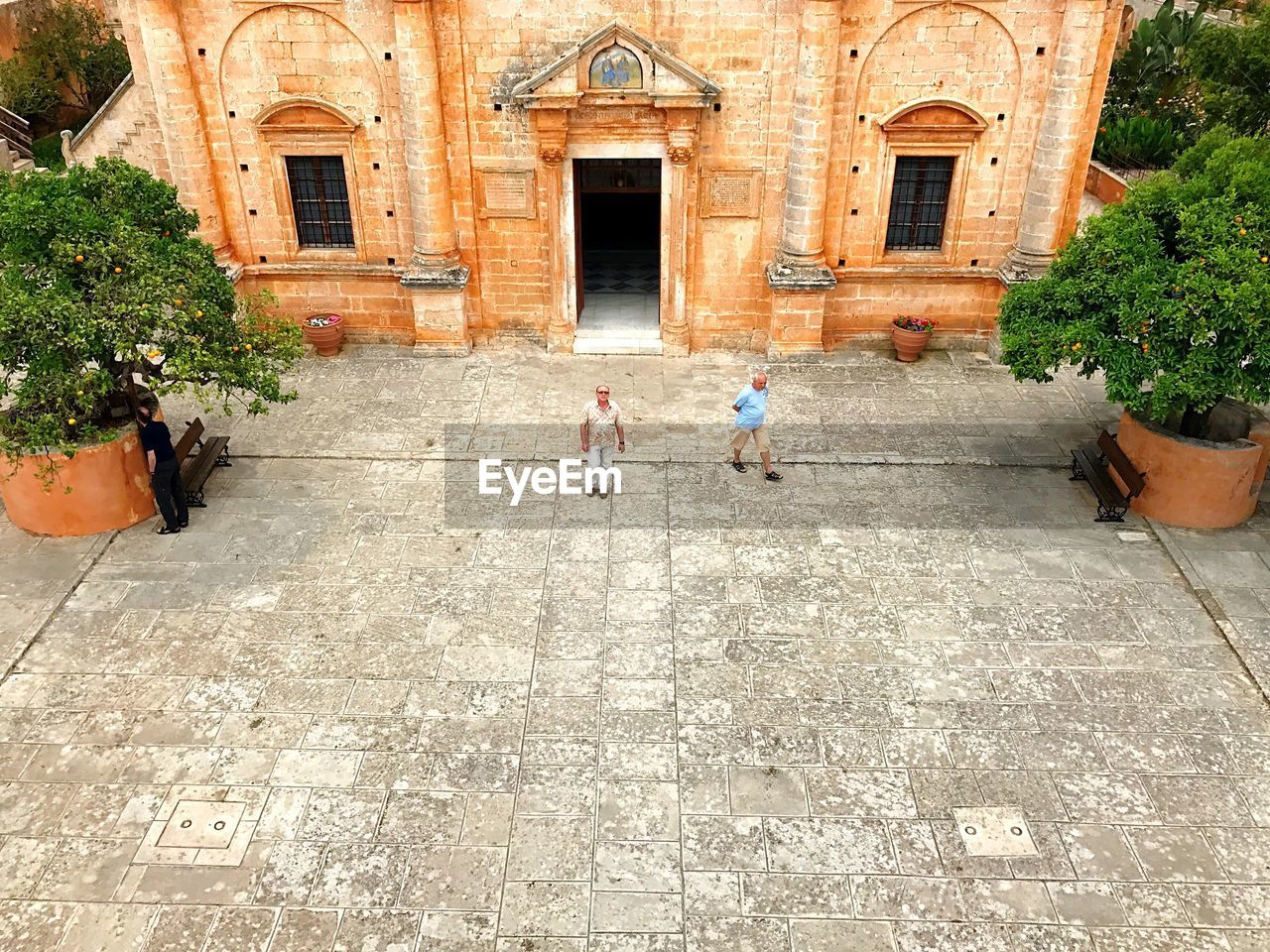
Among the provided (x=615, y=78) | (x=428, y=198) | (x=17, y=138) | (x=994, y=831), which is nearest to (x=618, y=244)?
(x=428, y=198)

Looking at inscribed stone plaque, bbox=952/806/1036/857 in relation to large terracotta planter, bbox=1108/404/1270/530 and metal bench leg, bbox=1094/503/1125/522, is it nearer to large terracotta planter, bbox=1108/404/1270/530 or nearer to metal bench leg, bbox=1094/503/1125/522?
metal bench leg, bbox=1094/503/1125/522

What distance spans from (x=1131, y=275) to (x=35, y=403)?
Result: 12.4 meters

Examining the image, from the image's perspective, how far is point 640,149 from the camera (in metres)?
14.8

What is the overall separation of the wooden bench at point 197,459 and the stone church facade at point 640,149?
422cm

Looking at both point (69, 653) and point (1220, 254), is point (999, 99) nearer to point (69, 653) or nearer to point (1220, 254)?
point (1220, 254)

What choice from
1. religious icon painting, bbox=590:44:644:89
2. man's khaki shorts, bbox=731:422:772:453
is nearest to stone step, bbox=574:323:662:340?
religious icon painting, bbox=590:44:644:89

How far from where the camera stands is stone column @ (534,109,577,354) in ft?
47.4

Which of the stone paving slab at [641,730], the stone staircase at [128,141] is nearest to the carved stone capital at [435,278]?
the stone paving slab at [641,730]

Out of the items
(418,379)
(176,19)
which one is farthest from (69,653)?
(176,19)

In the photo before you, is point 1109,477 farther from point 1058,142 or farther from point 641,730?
point 641,730

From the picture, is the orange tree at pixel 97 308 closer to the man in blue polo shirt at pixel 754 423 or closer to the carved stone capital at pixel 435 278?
the carved stone capital at pixel 435 278

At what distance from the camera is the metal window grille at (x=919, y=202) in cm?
1517

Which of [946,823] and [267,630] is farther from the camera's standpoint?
[267,630]

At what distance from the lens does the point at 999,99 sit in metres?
14.5
